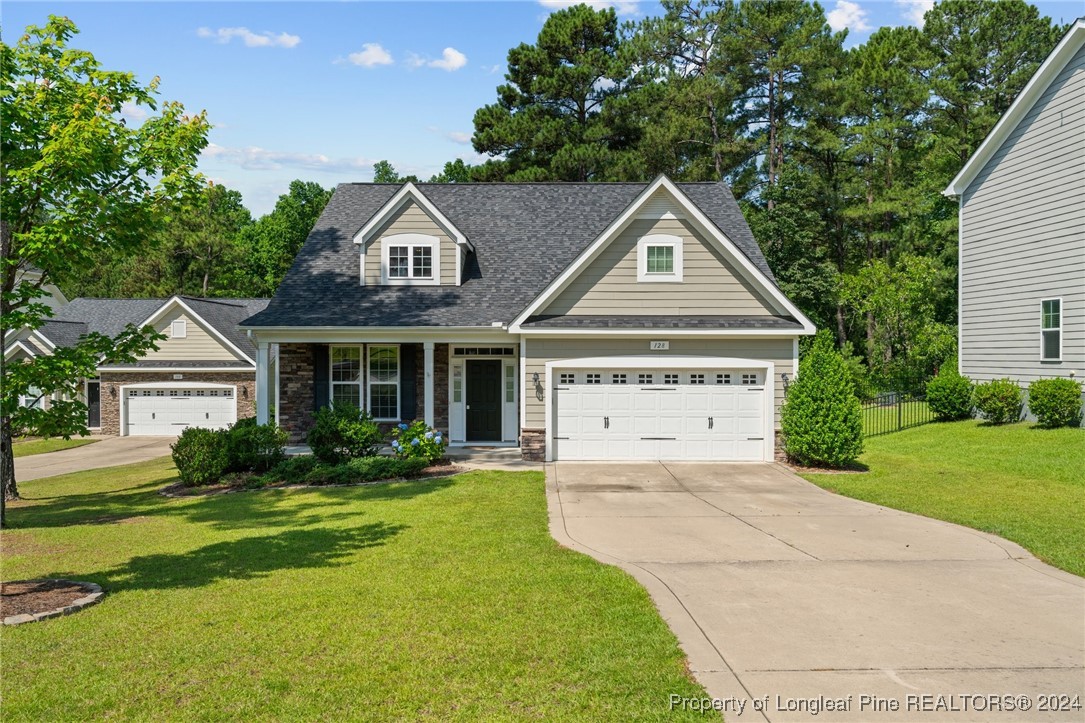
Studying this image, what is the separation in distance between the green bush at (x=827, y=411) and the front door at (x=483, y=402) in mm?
7682

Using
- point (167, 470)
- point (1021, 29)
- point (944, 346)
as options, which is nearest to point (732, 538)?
point (167, 470)

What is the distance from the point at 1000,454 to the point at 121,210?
1739cm

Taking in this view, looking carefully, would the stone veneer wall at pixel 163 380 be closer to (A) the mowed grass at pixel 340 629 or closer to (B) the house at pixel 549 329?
(B) the house at pixel 549 329

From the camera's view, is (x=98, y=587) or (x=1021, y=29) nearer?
(x=98, y=587)

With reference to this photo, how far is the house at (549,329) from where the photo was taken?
Answer: 650 inches

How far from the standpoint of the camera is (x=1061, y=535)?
952cm

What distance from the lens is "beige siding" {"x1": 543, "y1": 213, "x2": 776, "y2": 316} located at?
661 inches

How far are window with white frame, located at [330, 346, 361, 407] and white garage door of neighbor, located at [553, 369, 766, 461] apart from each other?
577 centimetres

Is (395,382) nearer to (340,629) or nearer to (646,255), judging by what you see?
(646,255)

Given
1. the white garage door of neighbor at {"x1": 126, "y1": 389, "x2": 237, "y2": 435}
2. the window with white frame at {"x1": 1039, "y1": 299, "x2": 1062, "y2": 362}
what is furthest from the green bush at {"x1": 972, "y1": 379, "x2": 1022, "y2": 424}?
the white garage door of neighbor at {"x1": 126, "y1": 389, "x2": 237, "y2": 435}

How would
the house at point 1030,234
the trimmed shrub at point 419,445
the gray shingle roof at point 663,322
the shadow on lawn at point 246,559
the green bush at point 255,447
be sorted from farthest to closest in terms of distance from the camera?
the house at point 1030,234
the gray shingle roof at point 663,322
the trimmed shrub at point 419,445
the green bush at point 255,447
the shadow on lawn at point 246,559

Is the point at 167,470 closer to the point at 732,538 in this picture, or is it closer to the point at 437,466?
the point at 437,466

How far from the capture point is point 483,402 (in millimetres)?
19406

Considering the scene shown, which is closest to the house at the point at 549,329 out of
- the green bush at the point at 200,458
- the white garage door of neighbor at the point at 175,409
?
the green bush at the point at 200,458
